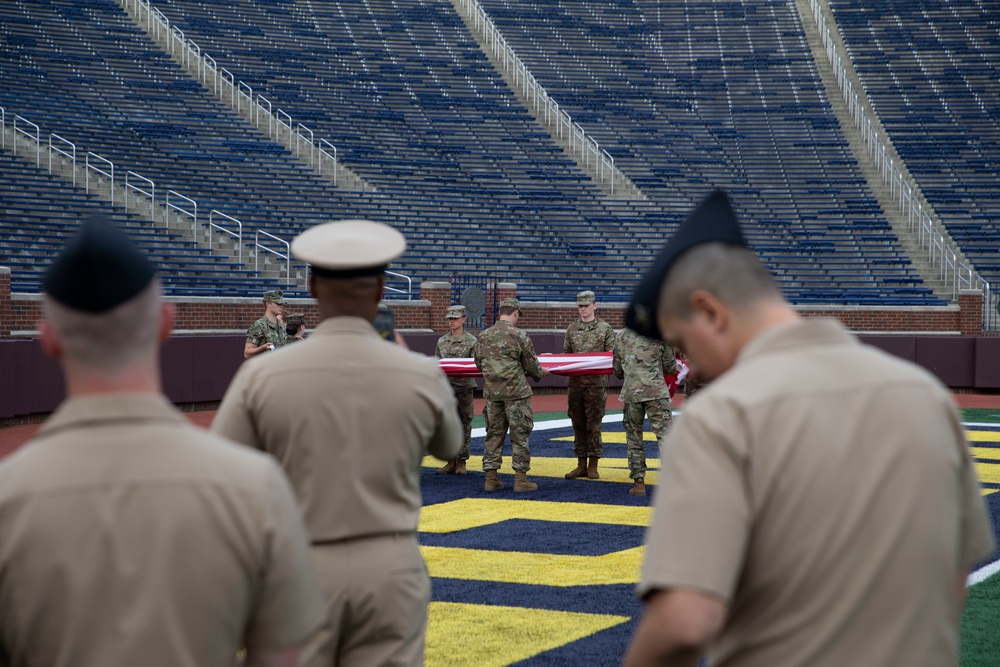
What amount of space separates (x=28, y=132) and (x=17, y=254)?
249 inches

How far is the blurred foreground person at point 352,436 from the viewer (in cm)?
317

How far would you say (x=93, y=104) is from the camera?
3017 cm

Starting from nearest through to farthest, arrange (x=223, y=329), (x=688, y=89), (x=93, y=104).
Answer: (x=223, y=329) < (x=93, y=104) < (x=688, y=89)

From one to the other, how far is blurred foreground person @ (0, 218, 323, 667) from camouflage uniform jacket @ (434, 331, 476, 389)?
11.7 m

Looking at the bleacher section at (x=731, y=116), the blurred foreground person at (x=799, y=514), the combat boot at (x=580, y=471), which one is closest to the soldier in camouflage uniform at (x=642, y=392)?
the combat boot at (x=580, y=471)

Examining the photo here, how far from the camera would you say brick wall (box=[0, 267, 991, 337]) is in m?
18.6

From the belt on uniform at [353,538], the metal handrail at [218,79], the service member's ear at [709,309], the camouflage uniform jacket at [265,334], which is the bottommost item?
the camouflage uniform jacket at [265,334]

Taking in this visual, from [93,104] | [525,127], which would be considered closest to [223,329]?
[93,104]

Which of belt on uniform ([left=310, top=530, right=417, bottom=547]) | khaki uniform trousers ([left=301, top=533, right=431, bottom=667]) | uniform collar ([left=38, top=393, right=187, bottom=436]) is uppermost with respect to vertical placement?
uniform collar ([left=38, top=393, right=187, bottom=436])

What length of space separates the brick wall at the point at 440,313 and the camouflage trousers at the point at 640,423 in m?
9.94

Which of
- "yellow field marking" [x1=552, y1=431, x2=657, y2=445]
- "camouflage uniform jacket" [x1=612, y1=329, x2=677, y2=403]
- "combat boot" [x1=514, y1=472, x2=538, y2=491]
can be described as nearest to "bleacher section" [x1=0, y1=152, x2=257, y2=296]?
"yellow field marking" [x1=552, y1=431, x2=657, y2=445]

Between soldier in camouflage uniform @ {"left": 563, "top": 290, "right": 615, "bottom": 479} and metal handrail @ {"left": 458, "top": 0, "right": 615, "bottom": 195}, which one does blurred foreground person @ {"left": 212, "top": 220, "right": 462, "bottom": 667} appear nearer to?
soldier in camouflage uniform @ {"left": 563, "top": 290, "right": 615, "bottom": 479}

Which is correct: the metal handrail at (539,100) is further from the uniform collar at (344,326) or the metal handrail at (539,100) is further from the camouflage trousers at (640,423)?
the uniform collar at (344,326)

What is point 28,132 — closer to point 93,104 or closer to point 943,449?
point 93,104
